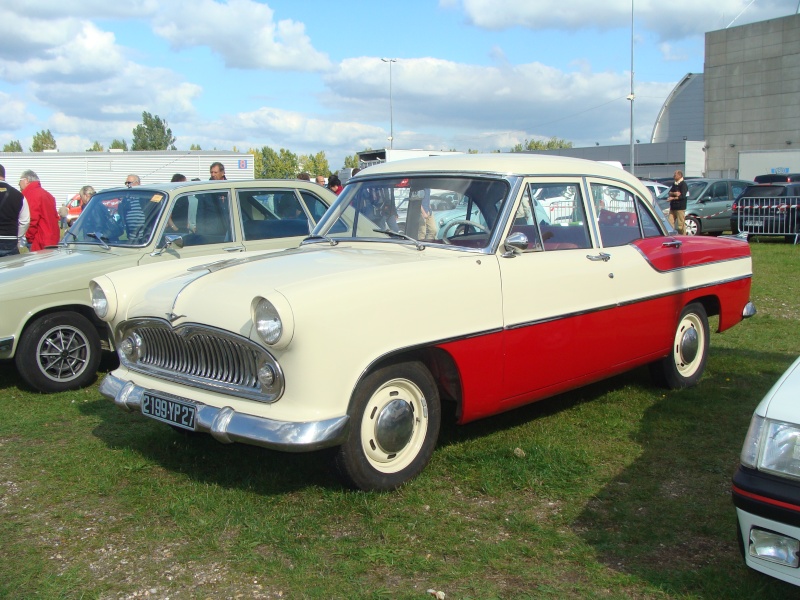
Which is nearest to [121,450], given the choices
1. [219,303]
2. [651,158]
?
[219,303]

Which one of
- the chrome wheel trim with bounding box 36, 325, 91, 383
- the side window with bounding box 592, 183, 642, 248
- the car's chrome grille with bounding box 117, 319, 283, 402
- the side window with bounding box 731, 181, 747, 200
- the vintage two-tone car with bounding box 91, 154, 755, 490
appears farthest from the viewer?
the side window with bounding box 731, 181, 747, 200

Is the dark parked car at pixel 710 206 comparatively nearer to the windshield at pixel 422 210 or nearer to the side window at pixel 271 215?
the side window at pixel 271 215

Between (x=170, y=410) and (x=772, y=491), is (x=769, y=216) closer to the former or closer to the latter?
(x=772, y=491)

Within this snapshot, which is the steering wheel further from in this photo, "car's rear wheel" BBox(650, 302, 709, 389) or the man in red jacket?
the man in red jacket

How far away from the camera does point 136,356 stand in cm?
466

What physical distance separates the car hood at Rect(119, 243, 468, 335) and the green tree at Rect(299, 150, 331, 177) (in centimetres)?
7795

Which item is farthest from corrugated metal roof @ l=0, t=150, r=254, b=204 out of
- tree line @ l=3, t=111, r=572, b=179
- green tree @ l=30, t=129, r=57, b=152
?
green tree @ l=30, t=129, r=57, b=152

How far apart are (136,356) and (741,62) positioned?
A: 6439 cm

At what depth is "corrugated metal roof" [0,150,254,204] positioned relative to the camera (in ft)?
126

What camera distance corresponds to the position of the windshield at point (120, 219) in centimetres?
711

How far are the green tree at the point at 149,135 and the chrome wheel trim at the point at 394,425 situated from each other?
10743cm

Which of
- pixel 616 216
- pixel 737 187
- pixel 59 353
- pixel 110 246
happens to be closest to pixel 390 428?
pixel 616 216

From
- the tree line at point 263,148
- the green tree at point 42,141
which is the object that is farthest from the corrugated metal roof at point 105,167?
the green tree at point 42,141

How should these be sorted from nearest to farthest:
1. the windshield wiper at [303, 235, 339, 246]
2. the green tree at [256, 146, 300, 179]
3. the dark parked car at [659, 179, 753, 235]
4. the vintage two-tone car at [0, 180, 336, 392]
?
the windshield wiper at [303, 235, 339, 246], the vintage two-tone car at [0, 180, 336, 392], the dark parked car at [659, 179, 753, 235], the green tree at [256, 146, 300, 179]
